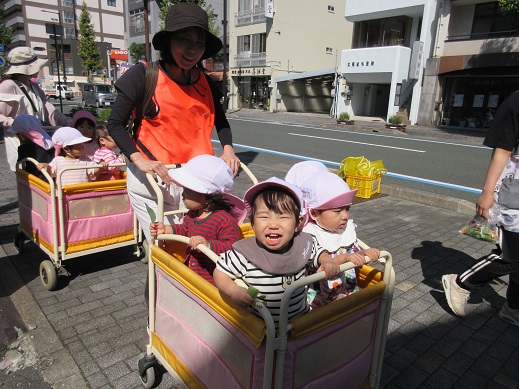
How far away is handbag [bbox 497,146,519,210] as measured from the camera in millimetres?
2568

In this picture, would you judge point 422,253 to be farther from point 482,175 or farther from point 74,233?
point 482,175

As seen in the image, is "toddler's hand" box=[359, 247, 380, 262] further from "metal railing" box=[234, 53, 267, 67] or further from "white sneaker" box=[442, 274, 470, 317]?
"metal railing" box=[234, 53, 267, 67]

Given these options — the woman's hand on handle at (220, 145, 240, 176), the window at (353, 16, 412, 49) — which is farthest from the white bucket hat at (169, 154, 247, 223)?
the window at (353, 16, 412, 49)

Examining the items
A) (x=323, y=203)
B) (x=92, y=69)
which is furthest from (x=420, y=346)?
(x=92, y=69)

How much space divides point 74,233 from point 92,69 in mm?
48604

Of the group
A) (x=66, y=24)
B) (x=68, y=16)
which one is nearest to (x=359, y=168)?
(x=66, y=24)

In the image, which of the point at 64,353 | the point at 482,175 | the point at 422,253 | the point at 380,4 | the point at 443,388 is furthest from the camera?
the point at 380,4

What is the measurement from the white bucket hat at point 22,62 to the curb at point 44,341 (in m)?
2.08

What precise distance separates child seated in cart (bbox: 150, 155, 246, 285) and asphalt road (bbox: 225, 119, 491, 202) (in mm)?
6103

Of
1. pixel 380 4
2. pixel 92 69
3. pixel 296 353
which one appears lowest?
pixel 296 353

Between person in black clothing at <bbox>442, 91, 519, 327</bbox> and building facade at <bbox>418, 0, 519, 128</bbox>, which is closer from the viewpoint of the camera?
person in black clothing at <bbox>442, 91, 519, 327</bbox>

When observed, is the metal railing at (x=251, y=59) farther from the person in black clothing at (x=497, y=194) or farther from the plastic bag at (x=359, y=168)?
the person in black clothing at (x=497, y=194)

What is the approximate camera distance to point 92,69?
4603cm

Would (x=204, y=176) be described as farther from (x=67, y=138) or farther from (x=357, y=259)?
(x=67, y=138)
